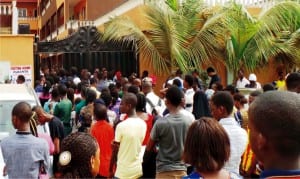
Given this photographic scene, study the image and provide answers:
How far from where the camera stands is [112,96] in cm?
1037

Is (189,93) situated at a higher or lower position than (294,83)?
lower

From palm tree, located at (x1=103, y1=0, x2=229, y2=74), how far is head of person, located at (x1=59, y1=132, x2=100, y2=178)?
38.9ft

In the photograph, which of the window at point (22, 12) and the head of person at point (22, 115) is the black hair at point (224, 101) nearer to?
the head of person at point (22, 115)

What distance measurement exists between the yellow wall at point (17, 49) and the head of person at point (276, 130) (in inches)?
590

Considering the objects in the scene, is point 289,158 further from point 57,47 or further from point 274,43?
point 57,47

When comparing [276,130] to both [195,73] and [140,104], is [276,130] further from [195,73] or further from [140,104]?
[195,73]

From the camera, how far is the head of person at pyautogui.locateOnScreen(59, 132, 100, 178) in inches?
145

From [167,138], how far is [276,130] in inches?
154

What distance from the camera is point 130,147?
23.1 ft

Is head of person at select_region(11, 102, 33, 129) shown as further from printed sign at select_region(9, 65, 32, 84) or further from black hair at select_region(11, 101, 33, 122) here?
printed sign at select_region(9, 65, 32, 84)

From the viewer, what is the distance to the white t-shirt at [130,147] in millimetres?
7047

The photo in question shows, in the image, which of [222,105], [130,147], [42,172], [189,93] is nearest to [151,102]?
[189,93]

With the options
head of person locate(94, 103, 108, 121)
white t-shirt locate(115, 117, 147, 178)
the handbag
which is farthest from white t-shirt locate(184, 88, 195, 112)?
the handbag

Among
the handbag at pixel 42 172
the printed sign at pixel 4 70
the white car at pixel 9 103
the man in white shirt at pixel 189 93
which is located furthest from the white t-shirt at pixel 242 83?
the handbag at pixel 42 172
